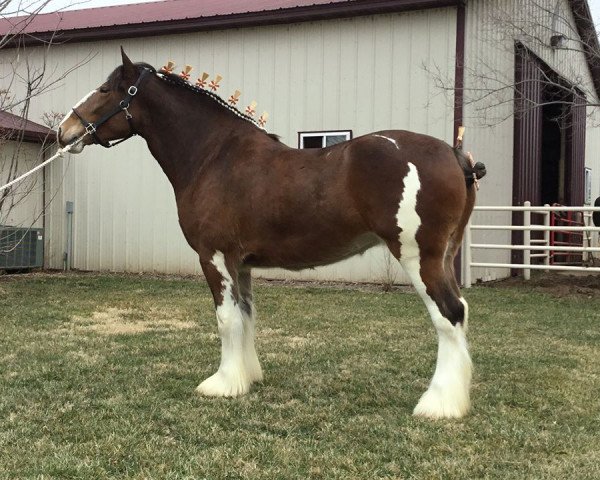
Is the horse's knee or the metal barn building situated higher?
the metal barn building

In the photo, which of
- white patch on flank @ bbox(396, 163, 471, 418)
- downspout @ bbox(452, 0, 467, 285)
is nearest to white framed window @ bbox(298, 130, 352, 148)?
downspout @ bbox(452, 0, 467, 285)

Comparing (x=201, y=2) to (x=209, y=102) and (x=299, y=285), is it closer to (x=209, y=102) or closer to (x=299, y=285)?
(x=299, y=285)

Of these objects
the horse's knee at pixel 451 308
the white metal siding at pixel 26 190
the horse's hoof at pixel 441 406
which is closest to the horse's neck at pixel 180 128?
the horse's knee at pixel 451 308

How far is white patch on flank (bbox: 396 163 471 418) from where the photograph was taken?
361cm

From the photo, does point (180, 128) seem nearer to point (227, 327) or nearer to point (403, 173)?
point (227, 327)

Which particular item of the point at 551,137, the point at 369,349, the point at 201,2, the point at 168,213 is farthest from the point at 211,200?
the point at 551,137

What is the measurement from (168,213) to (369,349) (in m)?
7.31

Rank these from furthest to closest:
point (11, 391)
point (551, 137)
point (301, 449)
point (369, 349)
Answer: point (551, 137) → point (369, 349) → point (11, 391) → point (301, 449)

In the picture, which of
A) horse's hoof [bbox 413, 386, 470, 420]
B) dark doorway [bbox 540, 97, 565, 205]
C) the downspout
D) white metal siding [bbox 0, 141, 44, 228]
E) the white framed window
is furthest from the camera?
dark doorway [bbox 540, 97, 565, 205]

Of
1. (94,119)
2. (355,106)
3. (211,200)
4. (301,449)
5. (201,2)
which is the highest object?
(201,2)

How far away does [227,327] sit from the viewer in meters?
4.16

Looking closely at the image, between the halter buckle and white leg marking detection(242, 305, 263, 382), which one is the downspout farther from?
the halter buckle

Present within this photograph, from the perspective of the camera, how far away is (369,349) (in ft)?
18.3

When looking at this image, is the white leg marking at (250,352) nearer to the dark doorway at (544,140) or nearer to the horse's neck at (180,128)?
the horse's neck at (180,128)
